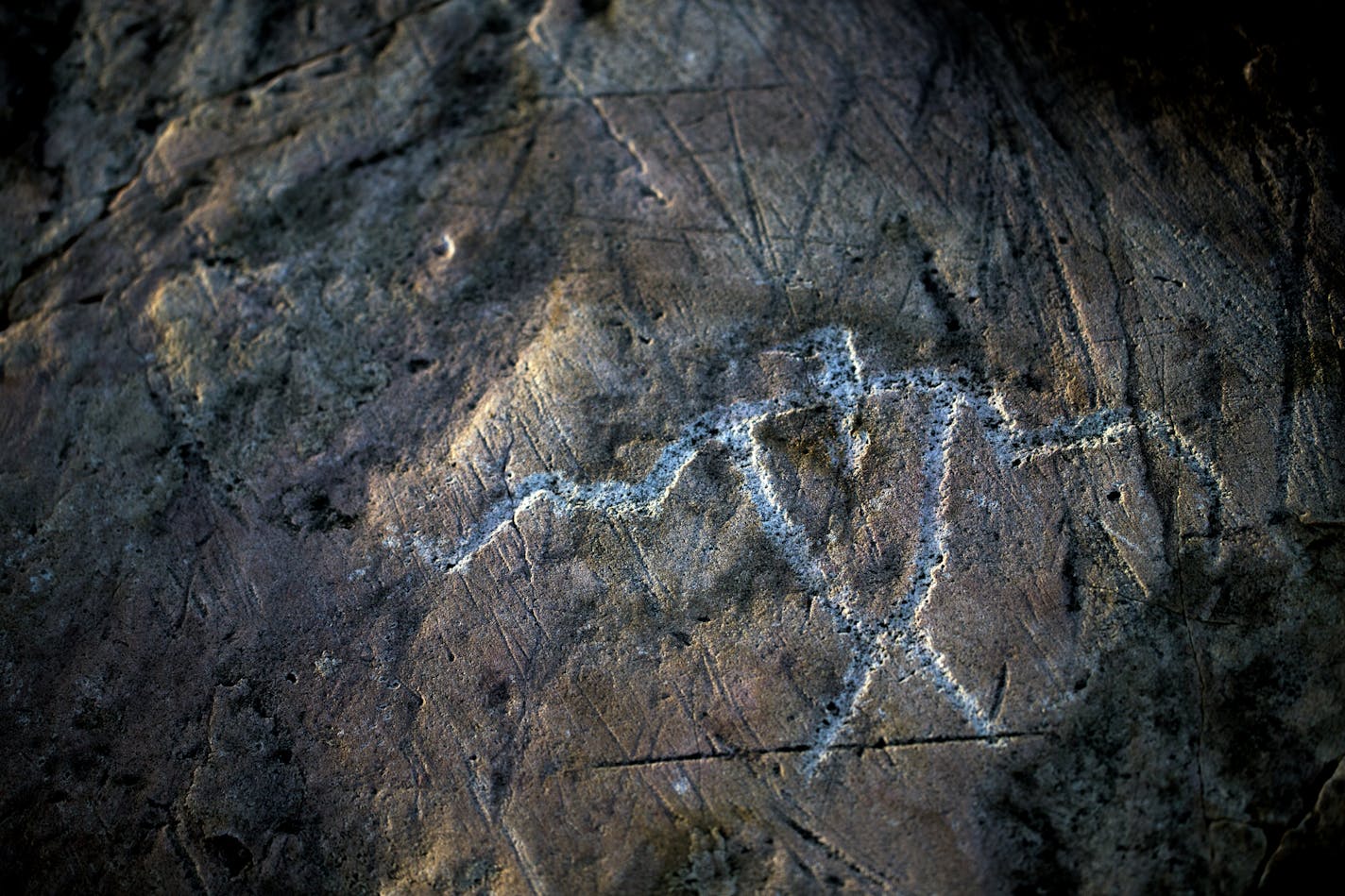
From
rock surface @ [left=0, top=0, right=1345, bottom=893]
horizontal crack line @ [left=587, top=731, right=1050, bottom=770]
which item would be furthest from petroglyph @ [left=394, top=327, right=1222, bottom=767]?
horizontal crack line @ [left=587, top=731, right=1050, bottom=770]

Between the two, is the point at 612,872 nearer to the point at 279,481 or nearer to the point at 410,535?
the point at 410,535

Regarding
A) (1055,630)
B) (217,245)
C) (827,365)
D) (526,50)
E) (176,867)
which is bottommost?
(176,867)

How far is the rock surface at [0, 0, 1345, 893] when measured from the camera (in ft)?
6.10

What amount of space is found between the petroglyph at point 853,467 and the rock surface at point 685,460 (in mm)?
10

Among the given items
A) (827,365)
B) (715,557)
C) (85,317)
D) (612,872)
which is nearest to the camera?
(612,872)

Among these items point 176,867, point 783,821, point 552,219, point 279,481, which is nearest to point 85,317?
point 279,481

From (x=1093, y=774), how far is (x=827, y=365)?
1011 mm

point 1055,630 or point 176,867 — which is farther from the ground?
point 1055,630

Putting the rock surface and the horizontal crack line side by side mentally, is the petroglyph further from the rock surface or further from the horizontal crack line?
the horizontal crack line

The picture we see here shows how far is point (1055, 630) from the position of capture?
6.30ft

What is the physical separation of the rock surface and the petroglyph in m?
0.01

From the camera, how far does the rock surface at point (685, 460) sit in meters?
1.86

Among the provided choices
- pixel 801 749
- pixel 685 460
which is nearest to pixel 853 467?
pixel 685 460

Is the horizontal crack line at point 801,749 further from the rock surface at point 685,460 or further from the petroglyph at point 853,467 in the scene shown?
the petroglyph at point 853,467
